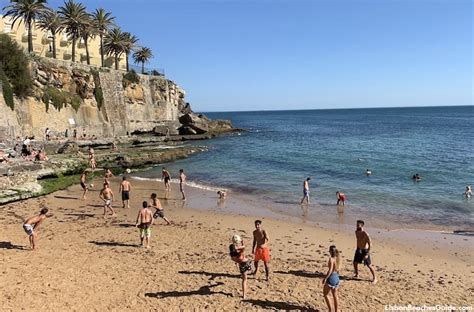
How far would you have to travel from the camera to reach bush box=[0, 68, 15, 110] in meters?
33.7

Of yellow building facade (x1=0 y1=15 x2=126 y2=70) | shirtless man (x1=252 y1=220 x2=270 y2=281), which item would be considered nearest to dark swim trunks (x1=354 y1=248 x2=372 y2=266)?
shirtless man (x1=252 y1=220 x2=270 y2=281)

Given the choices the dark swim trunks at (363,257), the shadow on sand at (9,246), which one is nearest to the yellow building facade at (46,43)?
the shadow on sand at (9,246)

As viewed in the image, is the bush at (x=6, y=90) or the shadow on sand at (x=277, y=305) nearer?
the shadow on sand at (x=277, y=305)

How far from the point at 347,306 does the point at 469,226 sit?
438 inches

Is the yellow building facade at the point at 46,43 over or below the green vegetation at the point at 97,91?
over

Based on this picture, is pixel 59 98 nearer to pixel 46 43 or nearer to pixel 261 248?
pixel 46 43

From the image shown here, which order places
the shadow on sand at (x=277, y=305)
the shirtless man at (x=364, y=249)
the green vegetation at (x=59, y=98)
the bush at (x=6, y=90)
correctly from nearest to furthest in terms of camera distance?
the shadow on sand at (x=277, y=305) < the shirtless man at (x=364, y=249) < the bush at (x=6, y=90) < the green vegetation at (x=59, y=98)

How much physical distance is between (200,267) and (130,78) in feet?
161

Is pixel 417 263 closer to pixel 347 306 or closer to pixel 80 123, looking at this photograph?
pixel 347 306

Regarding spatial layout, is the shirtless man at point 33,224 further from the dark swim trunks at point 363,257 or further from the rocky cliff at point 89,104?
the rocky cliff at point 89,104

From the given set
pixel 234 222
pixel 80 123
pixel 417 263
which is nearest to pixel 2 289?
pixel 234 222

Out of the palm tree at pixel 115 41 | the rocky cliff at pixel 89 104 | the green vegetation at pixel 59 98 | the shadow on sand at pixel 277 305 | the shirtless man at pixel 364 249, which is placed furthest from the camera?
the palm tree at pixel 115 41

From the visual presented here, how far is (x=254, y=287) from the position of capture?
9695mm

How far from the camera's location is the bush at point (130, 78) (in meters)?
54.6
